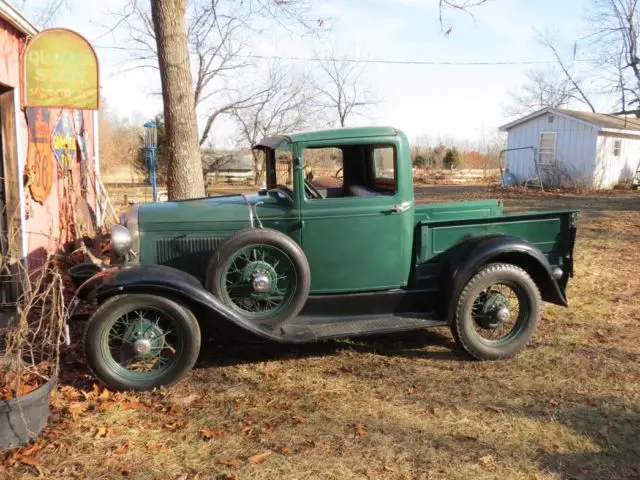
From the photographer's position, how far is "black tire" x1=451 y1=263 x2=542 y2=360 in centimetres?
464

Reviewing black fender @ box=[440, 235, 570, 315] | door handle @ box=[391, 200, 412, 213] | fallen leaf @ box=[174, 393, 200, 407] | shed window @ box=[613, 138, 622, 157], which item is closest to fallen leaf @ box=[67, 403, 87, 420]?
fallen leaf @ box=[174, 393, 200, 407]

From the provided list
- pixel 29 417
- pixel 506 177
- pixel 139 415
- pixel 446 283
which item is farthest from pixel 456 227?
pixel 506 177

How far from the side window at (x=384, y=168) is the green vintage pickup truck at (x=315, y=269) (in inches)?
0.5

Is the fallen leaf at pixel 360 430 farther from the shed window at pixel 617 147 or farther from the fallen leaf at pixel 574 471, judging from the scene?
the shed window at pixel 617 147

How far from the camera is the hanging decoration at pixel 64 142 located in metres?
8.13

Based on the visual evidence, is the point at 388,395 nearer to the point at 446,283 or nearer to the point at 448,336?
the point at 446,283

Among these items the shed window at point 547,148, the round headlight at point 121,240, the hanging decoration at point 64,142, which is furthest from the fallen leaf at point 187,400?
the shed window at point 547,148

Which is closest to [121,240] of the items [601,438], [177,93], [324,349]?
[324,349]

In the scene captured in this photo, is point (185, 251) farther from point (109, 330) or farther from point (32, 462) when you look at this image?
point (32, 462)

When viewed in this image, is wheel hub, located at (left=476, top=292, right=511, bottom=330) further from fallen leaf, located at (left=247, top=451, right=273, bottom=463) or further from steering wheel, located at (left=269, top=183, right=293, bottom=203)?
fallen leaf, located at (left=247, top=451, right=273, bottom=463)

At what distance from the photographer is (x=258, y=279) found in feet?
14.4

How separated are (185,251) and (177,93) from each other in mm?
4034

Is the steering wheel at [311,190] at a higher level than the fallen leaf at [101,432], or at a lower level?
higher

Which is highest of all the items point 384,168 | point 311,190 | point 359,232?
point 384,168
